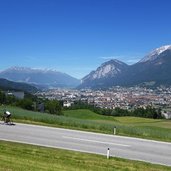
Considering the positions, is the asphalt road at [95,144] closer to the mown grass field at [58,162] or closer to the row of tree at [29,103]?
the mown grass field at [58,162]

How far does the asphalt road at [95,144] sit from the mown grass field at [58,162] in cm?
180

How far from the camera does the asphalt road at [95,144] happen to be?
2161 cm

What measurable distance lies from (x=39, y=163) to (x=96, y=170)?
90.7 inches

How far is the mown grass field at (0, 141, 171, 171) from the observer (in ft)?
46.7

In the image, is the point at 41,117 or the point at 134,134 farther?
the point at 41,117

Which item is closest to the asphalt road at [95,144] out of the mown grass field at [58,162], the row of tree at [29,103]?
the mown grass field at [58,162]

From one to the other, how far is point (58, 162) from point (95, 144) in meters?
8.30

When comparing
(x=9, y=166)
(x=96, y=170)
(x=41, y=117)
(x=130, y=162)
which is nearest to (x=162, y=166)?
(x=130, y=162)

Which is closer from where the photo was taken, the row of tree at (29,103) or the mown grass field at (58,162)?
the mown grass field at (58,162)

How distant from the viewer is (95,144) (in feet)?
80.3

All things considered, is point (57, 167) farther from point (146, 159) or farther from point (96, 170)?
point (146, 159)

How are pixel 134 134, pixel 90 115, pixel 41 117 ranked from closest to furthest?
pixel 134 134 → pixel 41 117 → pixel 90 115

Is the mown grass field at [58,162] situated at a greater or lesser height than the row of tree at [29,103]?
lesser

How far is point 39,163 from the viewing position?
15172 millimetres
